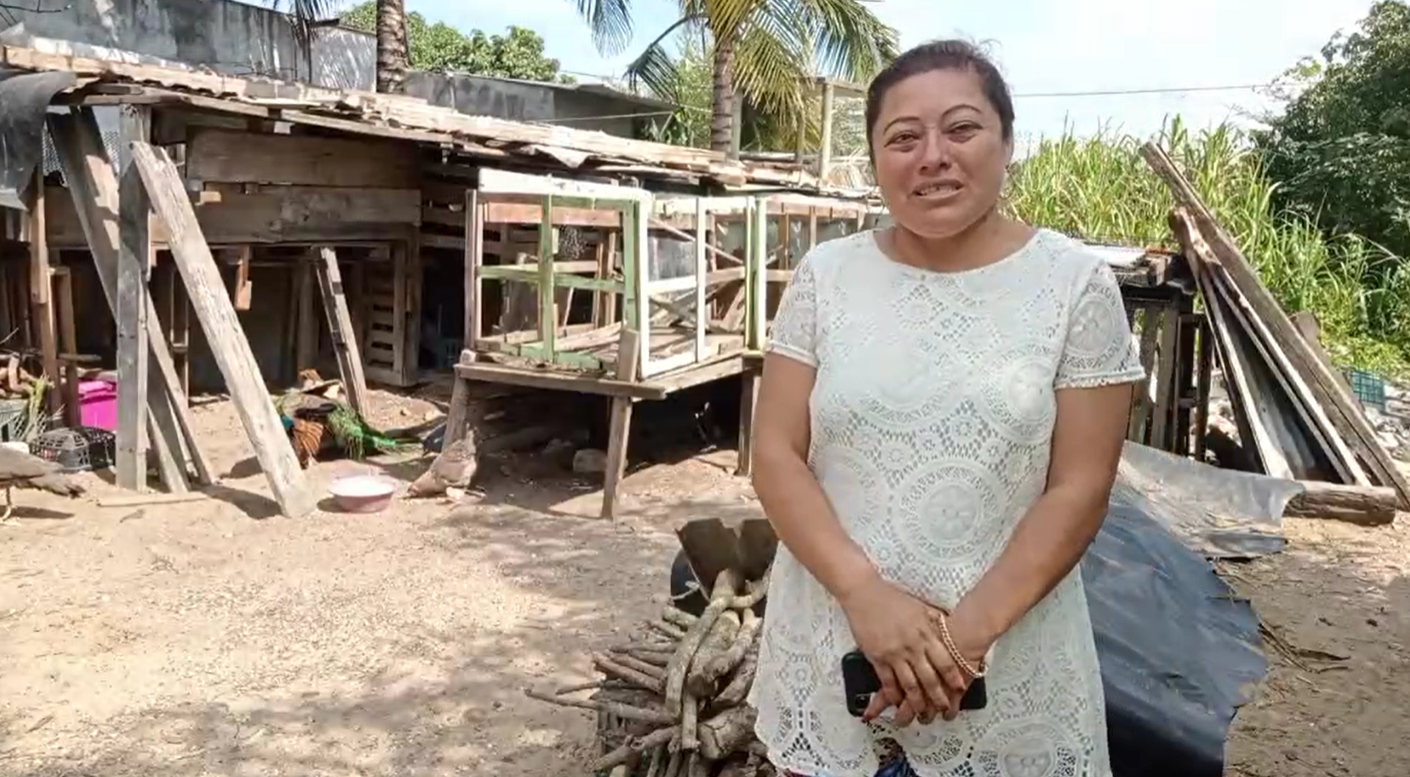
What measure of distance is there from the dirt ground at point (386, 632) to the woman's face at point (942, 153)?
2842 mm

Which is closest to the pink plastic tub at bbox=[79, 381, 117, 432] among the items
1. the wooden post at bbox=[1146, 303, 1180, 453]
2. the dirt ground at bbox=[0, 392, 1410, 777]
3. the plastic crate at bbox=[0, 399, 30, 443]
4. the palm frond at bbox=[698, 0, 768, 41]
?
the plastic crate at bbox=[0, 399, 30, 443]

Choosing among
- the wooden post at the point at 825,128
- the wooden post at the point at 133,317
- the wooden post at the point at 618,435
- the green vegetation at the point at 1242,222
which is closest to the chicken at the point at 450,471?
the wooden post at the point at 618,435

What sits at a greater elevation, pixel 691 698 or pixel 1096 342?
pixel 1096 342

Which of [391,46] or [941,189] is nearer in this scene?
[941,189]

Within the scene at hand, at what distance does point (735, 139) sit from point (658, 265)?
594 centimetres

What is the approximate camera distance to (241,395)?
22.3 feet

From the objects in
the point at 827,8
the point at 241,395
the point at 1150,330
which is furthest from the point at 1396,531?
the point at 827,8

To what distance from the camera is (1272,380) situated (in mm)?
7676

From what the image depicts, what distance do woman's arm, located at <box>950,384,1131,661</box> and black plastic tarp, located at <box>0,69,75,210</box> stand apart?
6.85m

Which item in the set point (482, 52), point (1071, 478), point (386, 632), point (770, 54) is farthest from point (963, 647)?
point (482, 52)

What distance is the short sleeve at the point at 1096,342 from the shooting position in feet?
4.90

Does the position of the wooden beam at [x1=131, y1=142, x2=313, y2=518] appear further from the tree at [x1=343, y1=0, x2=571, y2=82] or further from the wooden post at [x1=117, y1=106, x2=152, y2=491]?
the tree at [x1=343, y1=0, x2=571, y2=82]

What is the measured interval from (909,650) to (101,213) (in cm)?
710

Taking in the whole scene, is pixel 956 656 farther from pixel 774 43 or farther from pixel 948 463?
pixel 774 43
